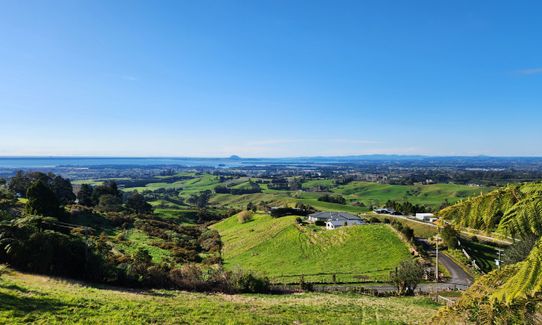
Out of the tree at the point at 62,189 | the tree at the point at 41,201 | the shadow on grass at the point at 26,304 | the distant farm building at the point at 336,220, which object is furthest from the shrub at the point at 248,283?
the tree at the point at 62,189

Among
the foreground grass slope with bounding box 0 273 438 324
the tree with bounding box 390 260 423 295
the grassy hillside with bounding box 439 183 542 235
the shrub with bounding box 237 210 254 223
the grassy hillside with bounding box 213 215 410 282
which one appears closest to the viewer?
the grassy hillside with bounding box 439 183 542 235

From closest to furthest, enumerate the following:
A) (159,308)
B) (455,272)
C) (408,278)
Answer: (159,308) < (408,278) < (455,272)

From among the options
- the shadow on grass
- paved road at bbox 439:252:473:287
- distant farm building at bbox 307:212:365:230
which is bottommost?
paved road at bbox 439:252:473:287

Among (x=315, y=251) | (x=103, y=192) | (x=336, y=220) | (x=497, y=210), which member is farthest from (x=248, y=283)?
(x=103, y=192)

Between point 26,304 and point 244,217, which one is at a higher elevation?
point 26,304

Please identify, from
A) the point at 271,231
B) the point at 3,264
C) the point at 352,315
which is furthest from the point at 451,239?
the point at 3,264

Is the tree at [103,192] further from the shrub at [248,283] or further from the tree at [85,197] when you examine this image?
the shrub at [248,283]

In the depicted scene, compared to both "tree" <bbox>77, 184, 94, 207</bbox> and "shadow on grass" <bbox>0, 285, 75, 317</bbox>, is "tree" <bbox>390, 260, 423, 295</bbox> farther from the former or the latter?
"tree" <bbox>77, 184, 94, 207</bbox>

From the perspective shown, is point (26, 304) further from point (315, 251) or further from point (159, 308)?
point (315, 251)

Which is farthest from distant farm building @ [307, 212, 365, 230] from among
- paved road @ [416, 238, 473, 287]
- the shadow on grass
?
the shadow on grass
